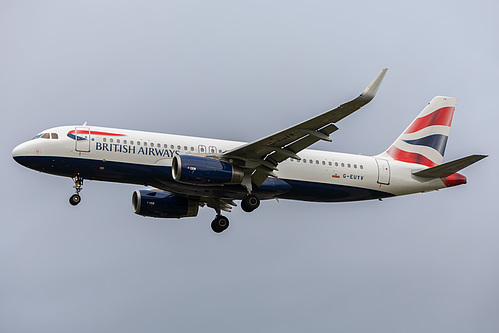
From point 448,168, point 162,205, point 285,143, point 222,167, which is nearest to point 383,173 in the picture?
point 448,168

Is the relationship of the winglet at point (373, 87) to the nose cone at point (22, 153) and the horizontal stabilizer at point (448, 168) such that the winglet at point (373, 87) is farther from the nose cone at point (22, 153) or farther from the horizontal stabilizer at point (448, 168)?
the nose cone at point (22, 153)

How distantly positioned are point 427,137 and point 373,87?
572 inches

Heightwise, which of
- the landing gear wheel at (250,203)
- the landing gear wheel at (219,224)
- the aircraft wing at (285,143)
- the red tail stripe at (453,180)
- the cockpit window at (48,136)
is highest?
the red tail stripe at (453,180)

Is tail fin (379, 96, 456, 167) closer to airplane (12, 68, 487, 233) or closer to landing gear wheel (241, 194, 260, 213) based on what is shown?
airplane (12, 68, 487, 233)

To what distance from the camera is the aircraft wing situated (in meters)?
32.3

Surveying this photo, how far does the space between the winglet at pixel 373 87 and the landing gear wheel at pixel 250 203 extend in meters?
10.0

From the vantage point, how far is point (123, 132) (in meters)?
37.2

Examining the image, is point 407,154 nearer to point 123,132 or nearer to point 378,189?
point 378,189

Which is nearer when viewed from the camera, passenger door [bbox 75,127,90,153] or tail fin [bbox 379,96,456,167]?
passenger door [bbox 75,127,90,153]

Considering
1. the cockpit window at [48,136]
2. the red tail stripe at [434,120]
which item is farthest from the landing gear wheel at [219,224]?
the red tail stripe at [434,120]

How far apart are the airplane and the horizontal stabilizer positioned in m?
0.05

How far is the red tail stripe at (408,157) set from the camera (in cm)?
4266

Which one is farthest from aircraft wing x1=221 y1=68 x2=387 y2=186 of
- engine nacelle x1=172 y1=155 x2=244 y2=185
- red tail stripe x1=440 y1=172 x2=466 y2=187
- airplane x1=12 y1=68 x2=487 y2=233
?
red tail stripe x1=440 y1=172 x2=466 y2=187

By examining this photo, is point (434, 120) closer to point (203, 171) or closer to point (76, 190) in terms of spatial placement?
point (203, 171)
